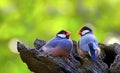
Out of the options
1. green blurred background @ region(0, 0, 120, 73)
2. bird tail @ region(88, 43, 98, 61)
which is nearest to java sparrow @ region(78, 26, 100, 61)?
bird tail @ region(88, 43, 98, 61)

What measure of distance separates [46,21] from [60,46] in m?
1.01

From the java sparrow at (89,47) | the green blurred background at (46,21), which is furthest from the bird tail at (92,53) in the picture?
the green blurred background at (46,21)

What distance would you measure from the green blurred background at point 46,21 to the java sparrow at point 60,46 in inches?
30.5

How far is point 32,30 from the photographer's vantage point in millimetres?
2486

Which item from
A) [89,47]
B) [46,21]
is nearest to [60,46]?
[89,47]

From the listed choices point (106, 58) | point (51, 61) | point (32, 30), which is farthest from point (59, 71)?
point (32, 30)

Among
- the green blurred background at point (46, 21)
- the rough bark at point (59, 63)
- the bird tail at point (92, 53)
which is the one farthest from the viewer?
the green blurred background at point (46, 21)

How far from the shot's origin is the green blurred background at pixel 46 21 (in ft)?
8.10

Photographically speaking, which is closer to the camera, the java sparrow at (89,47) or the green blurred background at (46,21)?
the java sparrow at (89,47)

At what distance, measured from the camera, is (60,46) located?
61.8 inches

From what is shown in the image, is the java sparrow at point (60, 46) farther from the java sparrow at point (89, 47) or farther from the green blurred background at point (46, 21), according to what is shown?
the green blurred background at point (46, 21)

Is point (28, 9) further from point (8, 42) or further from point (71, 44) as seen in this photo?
point (71, 44)

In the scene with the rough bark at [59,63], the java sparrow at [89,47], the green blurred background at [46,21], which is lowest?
the rough bark at [59,63]

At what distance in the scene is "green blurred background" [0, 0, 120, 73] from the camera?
2.47 metres
